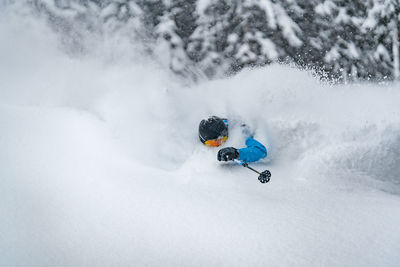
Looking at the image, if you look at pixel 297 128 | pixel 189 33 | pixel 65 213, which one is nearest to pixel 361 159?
pixel 297 128

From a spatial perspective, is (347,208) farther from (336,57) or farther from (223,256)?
(336,57)

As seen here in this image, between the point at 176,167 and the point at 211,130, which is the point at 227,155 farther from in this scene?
the point at 176,167

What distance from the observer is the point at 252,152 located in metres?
2.37

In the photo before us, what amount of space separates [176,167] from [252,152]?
2.23 ft

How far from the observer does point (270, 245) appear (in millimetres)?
1663

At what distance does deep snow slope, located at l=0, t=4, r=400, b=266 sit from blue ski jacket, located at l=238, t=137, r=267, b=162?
105 millimetres

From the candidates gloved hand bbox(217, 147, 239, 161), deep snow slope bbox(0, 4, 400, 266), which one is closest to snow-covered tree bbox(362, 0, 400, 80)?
deep snow slope bbox(0, 4, 400, 266)

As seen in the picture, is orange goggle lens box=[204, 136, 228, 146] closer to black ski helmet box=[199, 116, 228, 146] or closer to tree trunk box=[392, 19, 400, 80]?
black ski helmet box=[199, 116, 228, 146]

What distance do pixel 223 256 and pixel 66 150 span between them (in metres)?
1.44

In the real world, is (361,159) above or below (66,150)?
above

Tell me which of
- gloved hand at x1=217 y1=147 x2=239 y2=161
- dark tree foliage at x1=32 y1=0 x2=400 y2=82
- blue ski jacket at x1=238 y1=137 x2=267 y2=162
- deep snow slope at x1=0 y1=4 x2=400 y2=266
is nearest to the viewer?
deep snow slope at x1=0 y1=4 x2=400 y2=266

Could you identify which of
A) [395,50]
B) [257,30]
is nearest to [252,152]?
[257,30]

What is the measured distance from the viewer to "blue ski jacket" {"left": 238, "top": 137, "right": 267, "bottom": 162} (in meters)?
2.33

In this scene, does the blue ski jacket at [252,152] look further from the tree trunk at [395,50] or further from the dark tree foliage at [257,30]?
the tree trunk at [395,50]
